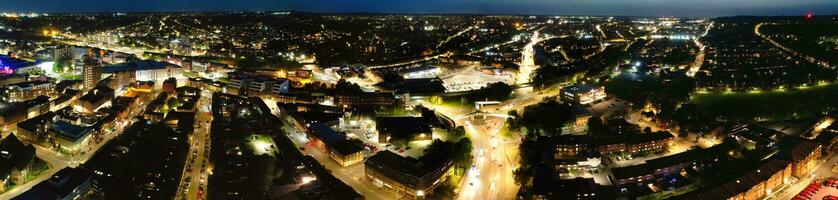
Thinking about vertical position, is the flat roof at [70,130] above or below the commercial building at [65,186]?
above

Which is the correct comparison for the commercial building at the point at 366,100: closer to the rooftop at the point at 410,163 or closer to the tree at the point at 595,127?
the tree at the point at 595,127

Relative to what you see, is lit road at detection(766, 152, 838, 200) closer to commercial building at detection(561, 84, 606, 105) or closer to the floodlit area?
commercial building at detection(561, 84, 606, 105)

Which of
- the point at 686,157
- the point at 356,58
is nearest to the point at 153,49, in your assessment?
the point at 356,58

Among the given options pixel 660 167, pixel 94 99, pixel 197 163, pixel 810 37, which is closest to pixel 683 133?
pixel 660 167

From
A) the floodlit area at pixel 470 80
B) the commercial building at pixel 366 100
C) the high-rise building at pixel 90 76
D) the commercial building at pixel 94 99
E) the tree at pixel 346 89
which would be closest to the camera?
the commercial building at pixel 94 99

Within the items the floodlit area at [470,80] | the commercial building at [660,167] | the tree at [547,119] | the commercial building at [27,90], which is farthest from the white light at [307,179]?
the commercial building at [27,90]

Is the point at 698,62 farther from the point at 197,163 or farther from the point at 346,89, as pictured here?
the point at 197,163

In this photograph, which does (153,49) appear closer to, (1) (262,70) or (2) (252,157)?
(1) (262,70)
